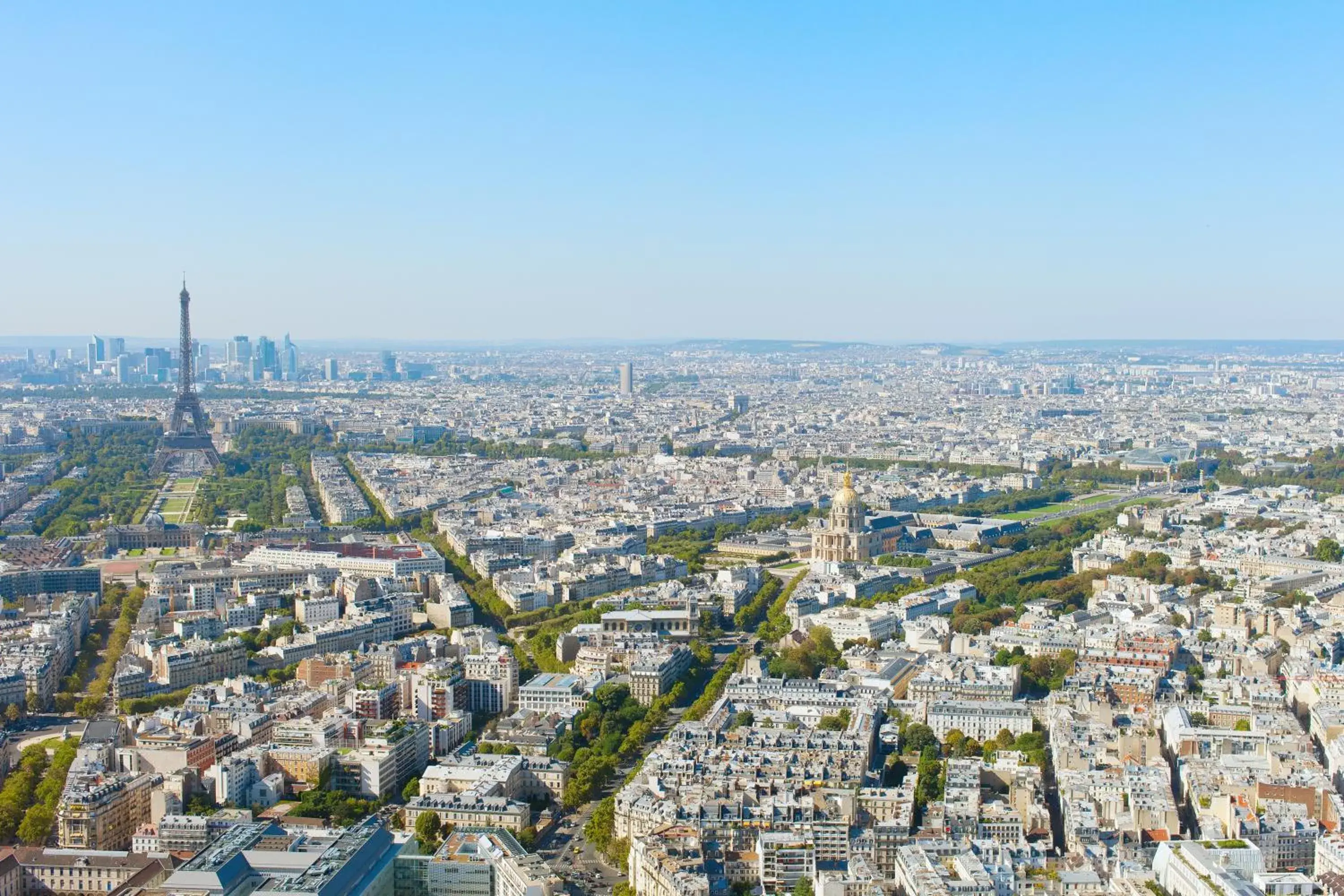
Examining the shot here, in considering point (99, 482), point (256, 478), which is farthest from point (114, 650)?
point (256, 478)

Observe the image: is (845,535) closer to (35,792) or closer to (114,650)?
(114,650)

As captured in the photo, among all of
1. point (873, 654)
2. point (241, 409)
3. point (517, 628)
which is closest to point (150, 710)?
point (517, 628)

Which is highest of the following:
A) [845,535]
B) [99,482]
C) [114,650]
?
[845,535]

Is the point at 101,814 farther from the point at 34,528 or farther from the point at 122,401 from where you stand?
the point at 122,401

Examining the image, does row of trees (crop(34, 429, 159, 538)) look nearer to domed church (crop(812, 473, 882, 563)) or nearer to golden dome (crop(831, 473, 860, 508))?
domed church (crop(812, 473, 882, 563))

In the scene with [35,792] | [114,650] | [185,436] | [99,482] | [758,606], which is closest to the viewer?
[35,792]

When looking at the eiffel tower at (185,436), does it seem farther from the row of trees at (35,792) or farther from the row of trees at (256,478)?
the row of trees at (35,792)
